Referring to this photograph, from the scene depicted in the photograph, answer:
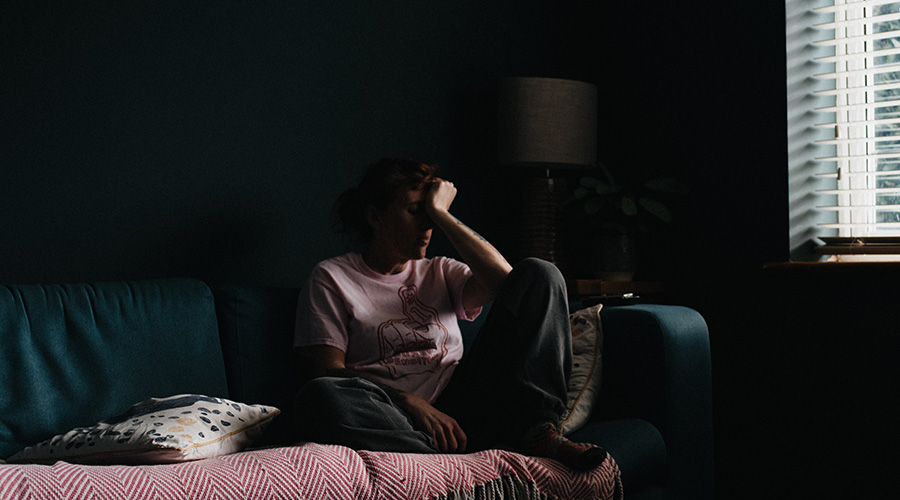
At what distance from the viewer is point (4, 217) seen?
6.24ft

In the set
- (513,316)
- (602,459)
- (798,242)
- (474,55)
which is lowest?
(602,459)

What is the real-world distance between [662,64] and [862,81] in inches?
28.9

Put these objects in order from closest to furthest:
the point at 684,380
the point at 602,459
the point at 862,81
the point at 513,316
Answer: the point at 602,459
the point at 513,316
the point at 684,380
the point at 862,81

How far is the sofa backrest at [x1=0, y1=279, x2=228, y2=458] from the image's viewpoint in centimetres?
165

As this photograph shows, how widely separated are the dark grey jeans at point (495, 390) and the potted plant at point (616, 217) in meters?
1.05

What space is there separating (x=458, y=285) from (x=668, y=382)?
0.60 meters

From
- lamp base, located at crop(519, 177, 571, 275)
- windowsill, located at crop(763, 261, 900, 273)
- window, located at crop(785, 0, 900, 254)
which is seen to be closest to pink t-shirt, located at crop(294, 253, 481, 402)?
lamp base, located at crop(519, 177, 571, 275)

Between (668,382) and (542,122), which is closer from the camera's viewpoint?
(668,382)

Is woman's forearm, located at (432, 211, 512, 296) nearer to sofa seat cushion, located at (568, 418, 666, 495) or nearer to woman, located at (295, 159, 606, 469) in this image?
woman, located at (295, 159, 606, 469)

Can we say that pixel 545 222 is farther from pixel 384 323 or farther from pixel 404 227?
pixel 384 323

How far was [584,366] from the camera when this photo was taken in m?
2.04

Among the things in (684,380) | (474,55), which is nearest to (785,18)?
(474,55)

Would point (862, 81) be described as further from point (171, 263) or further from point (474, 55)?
point (171, 263)

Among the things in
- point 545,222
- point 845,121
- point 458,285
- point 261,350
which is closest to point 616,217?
point 545,222
